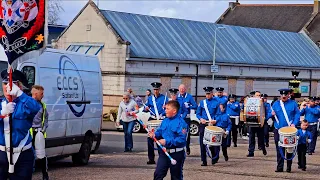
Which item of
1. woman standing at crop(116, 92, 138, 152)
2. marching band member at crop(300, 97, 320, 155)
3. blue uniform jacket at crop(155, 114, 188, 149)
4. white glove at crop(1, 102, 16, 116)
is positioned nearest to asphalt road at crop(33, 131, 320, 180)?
woman standing at crop(116, 92, 138, 152)

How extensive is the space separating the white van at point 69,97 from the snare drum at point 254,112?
20.4 ft

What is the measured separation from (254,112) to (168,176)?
7268 millimetres

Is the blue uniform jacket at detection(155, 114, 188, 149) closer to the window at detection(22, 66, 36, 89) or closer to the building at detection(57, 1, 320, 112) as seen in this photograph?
the window at detection(22, 66, 36, 89)

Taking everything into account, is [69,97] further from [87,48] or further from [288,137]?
[87,48]

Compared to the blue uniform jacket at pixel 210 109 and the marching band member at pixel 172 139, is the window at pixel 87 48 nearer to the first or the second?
the blue uniform jacket at pixel 210 109

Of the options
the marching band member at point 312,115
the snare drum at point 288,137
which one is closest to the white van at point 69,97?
the snare drum at point 288,137

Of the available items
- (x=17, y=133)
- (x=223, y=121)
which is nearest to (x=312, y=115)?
(x=223, y=121)

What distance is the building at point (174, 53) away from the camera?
144 feet

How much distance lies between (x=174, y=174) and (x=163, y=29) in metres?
36.9

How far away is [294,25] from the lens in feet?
245

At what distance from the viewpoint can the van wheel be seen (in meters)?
17.3

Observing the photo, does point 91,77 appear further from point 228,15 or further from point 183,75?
point 228,15

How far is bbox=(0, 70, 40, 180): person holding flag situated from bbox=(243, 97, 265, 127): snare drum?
13.7 m

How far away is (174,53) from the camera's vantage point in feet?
153
